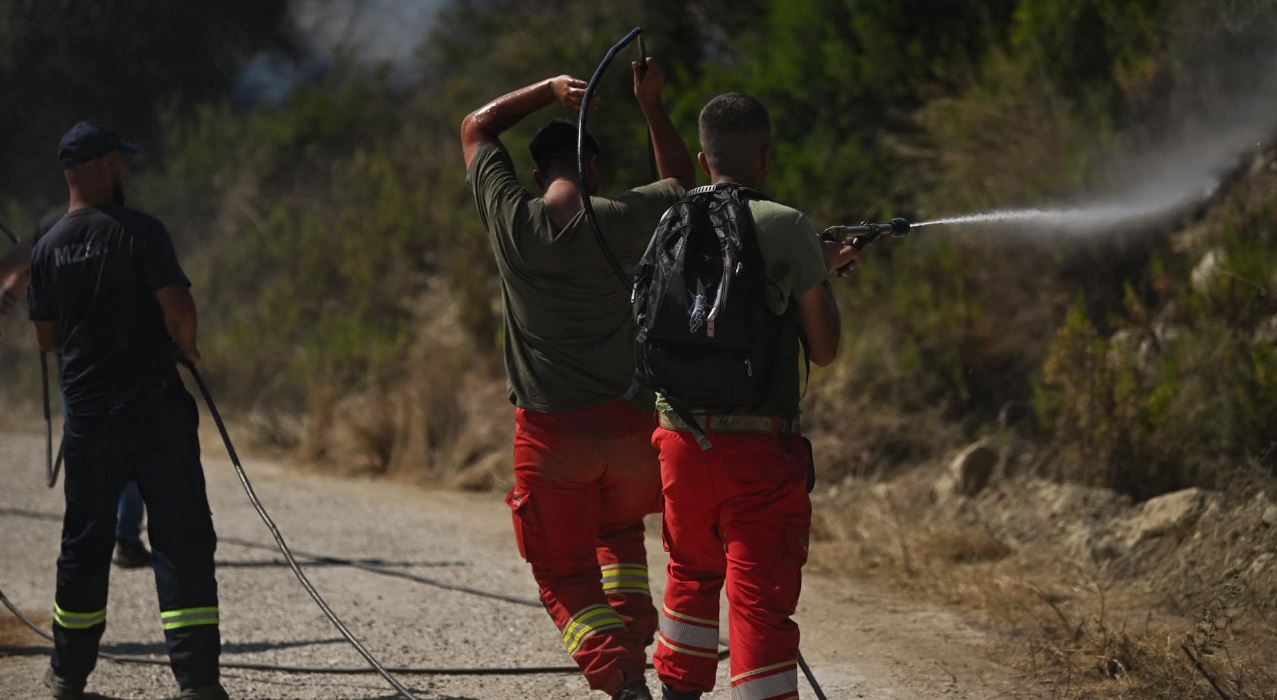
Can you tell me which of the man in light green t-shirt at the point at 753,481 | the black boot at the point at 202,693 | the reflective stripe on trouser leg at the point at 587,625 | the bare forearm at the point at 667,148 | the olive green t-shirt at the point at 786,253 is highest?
the bare forearm at the point at 667,148

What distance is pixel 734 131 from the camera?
12.6ft

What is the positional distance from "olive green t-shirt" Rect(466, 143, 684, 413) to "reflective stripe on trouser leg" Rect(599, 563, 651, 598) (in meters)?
0.62

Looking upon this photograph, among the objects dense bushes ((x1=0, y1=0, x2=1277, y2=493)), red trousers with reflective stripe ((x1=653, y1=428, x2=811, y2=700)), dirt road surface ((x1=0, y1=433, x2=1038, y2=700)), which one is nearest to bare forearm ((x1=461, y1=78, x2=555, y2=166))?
red trousers with reflective stripe ((x1=653, y1=428, x2=811, y2=700))

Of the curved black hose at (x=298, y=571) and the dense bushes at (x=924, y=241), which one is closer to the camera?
the curved black hose at (x=298, y=571)

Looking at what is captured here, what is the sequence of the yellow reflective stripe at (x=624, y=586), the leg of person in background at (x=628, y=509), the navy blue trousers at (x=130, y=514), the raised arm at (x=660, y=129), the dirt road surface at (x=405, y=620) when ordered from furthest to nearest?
the navy blue trousers at (x=130, y=514), the dirt road surface at (x=405, y=620), the yellow reflective stripe at (x=624, y=586), the leg of person in background at (x=628, y=509), the raised arm at (x=660, y=129)

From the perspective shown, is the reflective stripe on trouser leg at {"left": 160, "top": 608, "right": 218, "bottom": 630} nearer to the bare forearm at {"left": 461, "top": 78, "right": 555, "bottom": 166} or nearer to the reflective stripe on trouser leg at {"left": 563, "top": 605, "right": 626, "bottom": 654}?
the reflective stripe on trouser leg at {"left": 563, "top": 605, "right": 626, "bottom": 654}

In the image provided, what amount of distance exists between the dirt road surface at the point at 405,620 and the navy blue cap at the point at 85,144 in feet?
6.66

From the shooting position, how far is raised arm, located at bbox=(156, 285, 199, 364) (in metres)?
4.93

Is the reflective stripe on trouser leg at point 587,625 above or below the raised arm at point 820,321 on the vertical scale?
below

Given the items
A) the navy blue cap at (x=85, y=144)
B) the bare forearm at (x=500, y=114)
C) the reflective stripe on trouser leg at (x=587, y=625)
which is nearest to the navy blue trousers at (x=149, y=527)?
the navy blue cap at (x=85, y=144)

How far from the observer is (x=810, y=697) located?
495cm

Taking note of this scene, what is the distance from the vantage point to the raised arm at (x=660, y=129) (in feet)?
14.1

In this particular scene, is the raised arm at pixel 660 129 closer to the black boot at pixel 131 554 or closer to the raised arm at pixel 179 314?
the raised arm at pixel 179 314

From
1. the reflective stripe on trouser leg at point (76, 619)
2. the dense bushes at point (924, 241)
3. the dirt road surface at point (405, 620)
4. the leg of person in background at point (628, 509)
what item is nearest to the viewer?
the leg of person in background at point (628, 509)
